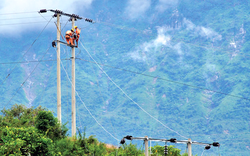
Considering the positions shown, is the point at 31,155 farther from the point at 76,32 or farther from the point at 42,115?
the point at 76,32

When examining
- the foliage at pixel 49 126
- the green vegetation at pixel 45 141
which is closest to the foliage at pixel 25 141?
the green vegetation at pixel 45 141

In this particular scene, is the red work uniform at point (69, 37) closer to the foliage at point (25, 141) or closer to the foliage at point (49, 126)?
the foliage at point (49, 126)

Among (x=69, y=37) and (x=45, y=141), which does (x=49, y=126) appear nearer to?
(x=45, y=141)

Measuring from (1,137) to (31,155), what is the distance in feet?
10.9

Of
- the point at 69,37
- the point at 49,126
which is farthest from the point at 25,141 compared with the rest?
the point at 69,37

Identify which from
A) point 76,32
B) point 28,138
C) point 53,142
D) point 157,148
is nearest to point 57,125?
point 53,142

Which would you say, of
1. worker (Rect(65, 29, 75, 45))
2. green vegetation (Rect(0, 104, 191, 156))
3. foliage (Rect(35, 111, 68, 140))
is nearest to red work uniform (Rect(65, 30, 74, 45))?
worker (Rect(65, 29, 75, 45))

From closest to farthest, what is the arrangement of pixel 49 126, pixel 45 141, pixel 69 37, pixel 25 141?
pixel 25 141
pixel 45 141
pixel 49 126
pixel 69 37

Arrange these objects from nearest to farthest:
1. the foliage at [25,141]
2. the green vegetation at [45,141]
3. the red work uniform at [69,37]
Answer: the foliage at [25,141]
the green vegetation at [45,141]
the red work uniform at [69,37]

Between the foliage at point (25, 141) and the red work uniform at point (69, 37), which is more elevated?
the red work uniform at point (69, 37)

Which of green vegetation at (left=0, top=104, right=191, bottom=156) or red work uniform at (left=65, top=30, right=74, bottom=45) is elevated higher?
red work uniform at (left=65, top=30, right=74, bottom=45)

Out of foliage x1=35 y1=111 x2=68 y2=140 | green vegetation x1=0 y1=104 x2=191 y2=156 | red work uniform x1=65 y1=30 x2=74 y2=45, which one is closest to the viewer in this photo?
green vegetation x1=0 y1=104 x2=191 y2=156

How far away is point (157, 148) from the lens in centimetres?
5450

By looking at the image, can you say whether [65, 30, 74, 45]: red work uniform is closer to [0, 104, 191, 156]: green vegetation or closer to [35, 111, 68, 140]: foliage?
[0, 104, 191, 156]: green vegetation
